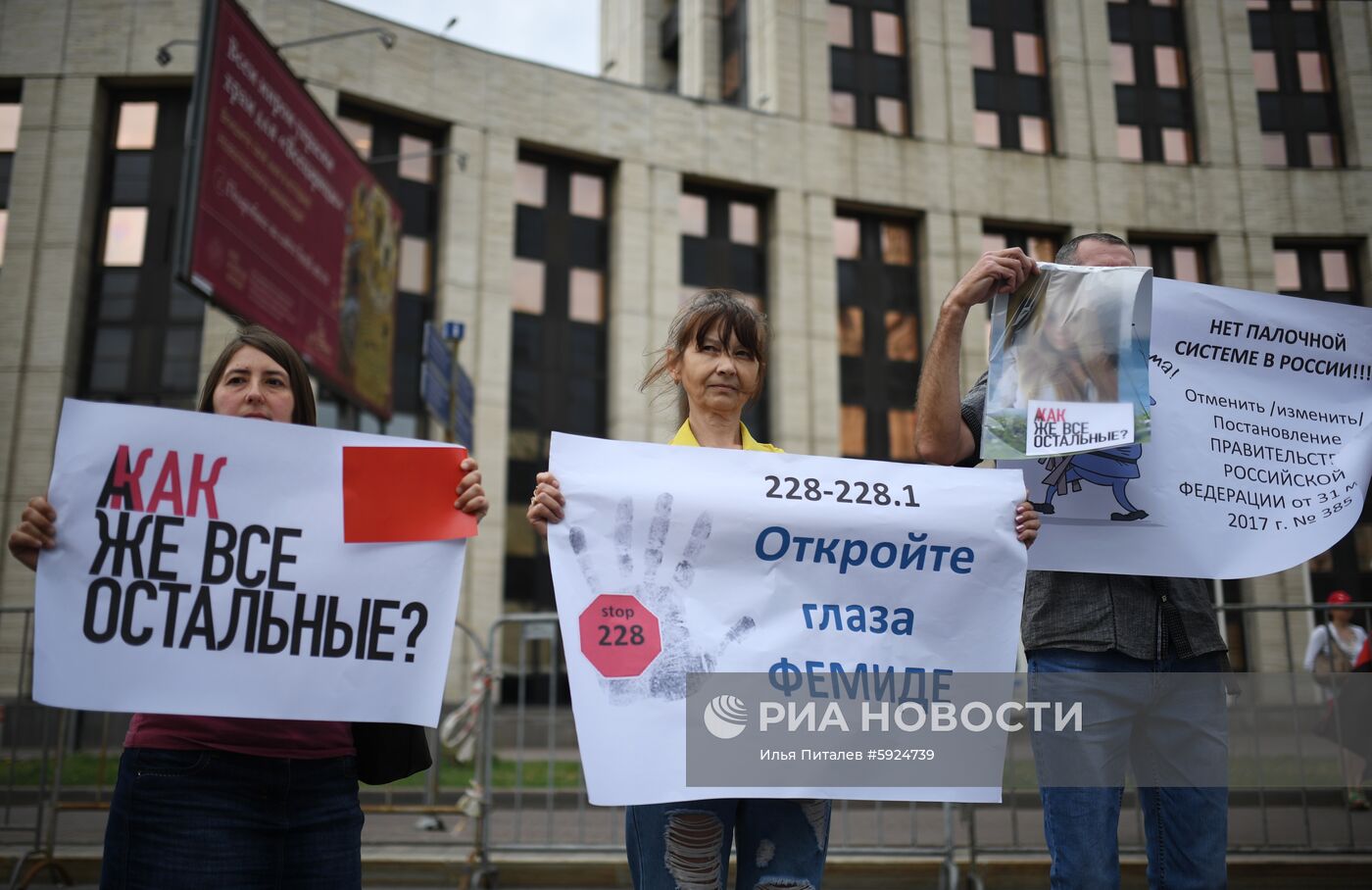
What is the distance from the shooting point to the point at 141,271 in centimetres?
2088

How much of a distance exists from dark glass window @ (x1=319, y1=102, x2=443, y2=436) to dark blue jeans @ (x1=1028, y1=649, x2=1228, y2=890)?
2102 cm

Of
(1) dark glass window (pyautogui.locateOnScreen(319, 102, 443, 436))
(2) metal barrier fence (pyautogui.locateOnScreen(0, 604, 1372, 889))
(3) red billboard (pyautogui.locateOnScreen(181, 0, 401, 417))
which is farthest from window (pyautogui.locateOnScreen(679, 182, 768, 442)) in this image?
(2) metal barrier fence (pyautogui.locateOnScreen(0, 604, 1372, 889))

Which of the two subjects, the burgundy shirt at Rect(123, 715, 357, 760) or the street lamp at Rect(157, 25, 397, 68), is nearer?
the burgundy shirt at Rect(123, 715, 357, 760)

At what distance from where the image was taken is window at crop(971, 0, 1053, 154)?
25.3 metres

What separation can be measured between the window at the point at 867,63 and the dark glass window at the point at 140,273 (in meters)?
15.6

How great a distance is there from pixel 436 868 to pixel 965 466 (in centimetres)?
484

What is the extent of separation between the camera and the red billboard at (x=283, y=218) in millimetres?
10992

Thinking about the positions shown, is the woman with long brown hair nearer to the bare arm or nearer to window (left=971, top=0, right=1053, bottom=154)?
the bare arm

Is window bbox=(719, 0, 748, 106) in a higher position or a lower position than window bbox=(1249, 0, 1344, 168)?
higher

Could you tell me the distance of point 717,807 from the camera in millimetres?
2543

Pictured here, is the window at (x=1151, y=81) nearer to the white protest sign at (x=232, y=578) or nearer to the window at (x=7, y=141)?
the white protest sign at (x=232, y=578)

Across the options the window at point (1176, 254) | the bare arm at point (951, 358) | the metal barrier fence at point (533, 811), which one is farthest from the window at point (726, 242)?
the bare arm at point (951, 358)

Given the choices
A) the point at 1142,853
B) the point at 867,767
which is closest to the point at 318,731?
the point at 867,767

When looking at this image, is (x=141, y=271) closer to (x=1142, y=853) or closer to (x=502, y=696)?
(x=502, y=696)
